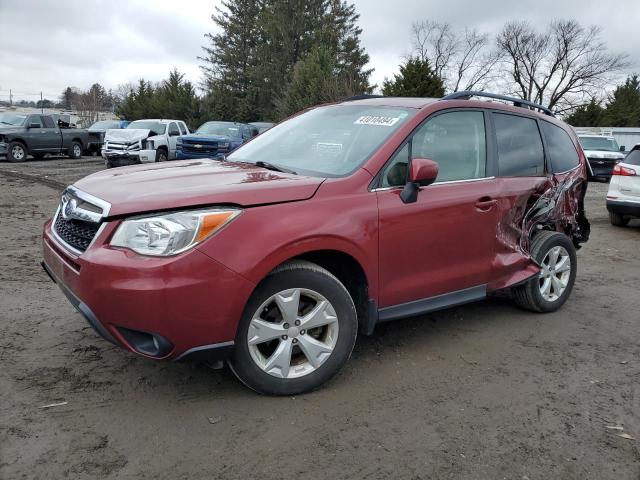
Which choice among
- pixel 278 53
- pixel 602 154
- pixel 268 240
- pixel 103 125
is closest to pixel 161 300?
pixel 268 240

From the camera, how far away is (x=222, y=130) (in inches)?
760

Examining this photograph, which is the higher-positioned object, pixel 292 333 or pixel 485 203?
pixel 485 203

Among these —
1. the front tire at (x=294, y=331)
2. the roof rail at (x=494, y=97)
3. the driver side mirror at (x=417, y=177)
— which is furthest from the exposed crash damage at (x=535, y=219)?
the front tire at (x=294, y=331)

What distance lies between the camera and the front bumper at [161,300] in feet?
8.86

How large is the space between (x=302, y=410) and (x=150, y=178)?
1663 mm

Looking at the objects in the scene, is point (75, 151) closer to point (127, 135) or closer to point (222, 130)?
point (127, 135)

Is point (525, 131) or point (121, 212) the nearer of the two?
point (121, 212)

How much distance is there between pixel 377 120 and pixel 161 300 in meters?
2.02

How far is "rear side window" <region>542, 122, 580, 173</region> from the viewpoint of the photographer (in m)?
4.96

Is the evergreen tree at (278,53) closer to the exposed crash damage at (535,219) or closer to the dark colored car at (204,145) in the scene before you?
the dark colored car at (204,145)

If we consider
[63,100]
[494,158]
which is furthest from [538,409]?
[63,100]

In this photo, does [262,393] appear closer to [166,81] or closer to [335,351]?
[335,351]

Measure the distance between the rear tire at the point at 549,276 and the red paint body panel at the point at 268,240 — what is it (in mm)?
599

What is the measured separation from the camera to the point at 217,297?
2.80m
